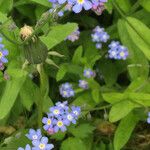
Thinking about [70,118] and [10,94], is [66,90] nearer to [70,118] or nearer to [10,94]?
[70,118]

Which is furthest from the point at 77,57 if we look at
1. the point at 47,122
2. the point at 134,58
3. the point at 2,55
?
the point at 2,55

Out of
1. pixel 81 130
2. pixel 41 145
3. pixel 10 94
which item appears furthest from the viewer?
pixel 81 130

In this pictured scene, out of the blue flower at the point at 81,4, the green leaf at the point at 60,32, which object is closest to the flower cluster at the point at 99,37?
the green leaf at the point at 60,32

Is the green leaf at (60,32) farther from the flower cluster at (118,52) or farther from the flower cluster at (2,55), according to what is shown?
the flower cluster at (118,52)

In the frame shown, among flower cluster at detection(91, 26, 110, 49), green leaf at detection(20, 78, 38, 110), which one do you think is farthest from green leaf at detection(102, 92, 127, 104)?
flower cluster at detection(91, 26, 110, 49)

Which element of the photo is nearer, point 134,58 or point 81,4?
point 81,4

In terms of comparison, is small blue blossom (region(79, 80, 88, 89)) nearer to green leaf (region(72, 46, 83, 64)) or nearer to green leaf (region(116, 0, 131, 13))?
green leaf (region(72, 46, 83, 64))

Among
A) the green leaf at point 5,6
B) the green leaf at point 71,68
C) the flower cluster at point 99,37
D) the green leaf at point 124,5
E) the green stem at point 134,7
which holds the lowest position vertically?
the green leaf at point 71,68

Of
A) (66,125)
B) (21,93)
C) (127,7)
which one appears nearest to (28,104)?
(21,93)
